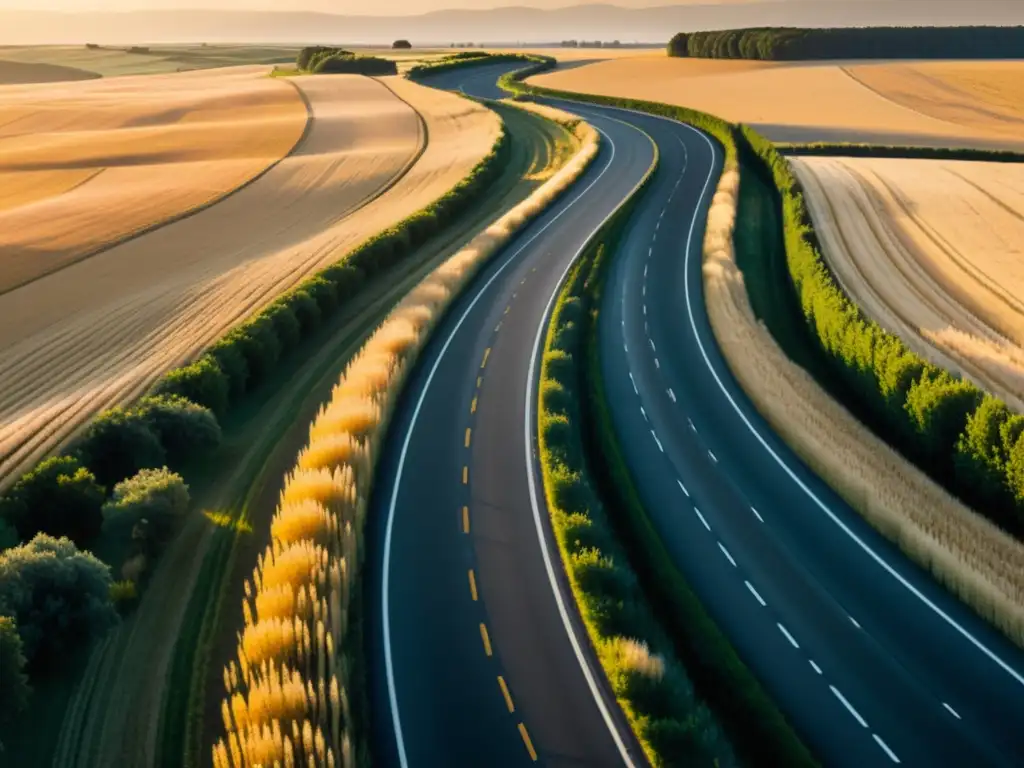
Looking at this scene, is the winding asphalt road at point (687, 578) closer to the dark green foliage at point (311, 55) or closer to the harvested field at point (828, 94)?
the harvested field at point (828, 94)

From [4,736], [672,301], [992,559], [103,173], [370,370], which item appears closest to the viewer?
[4,736]

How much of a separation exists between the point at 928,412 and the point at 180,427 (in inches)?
893

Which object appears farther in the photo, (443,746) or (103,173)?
(103,173)

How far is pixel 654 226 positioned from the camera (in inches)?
2277

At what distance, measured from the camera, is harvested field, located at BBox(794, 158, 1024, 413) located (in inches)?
1419

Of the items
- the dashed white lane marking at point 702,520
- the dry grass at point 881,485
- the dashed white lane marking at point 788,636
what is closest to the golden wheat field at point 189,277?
the dashed white lane marking at point 702,520

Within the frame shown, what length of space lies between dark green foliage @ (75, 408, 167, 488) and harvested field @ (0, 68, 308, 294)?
2222 centimetres

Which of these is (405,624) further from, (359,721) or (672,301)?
(672,301)

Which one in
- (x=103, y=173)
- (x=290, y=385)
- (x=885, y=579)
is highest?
(x=103, y=173)

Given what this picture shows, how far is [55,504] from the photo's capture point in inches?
885

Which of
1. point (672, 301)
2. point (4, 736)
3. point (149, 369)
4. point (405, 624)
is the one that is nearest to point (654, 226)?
point (672, 301)

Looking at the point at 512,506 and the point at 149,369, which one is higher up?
the point at 149,369

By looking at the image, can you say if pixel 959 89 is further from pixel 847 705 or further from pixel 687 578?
pixel 847 705

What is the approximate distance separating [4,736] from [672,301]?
34039mm
